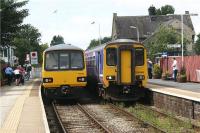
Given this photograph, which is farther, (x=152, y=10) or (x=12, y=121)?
(x=152, y=10)

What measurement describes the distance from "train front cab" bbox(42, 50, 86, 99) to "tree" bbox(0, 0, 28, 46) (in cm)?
1715

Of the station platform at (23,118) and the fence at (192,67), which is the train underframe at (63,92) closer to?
the station platform at (23,118)

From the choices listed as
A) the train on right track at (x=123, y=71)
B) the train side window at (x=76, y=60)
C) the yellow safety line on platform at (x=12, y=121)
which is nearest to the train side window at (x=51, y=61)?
the train side window at (x=76, y=60)

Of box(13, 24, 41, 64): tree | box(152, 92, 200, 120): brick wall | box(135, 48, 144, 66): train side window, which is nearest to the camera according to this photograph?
box(152, 92, 200, 120): brick wall

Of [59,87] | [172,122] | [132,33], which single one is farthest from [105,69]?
[132,33]

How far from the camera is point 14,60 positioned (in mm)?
67250

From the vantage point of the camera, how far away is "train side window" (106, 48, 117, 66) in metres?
24.6

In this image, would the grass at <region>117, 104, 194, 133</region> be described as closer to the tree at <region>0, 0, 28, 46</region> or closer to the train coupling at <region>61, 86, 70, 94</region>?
the train coupling at <region>61, 86, 70, 94</region>

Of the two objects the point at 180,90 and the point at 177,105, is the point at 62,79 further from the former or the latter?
the point at 177,105

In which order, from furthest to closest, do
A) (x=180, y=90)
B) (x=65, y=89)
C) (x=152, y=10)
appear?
(x=152, y=10) → (x=65, y=89) → (x=180, y=90)

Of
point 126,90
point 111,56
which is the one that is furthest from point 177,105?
point 111,56

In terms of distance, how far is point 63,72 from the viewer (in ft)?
84.3

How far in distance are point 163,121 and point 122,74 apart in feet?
21.4

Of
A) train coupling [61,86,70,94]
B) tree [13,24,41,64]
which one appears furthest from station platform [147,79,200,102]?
tree [13,24,41,64]
